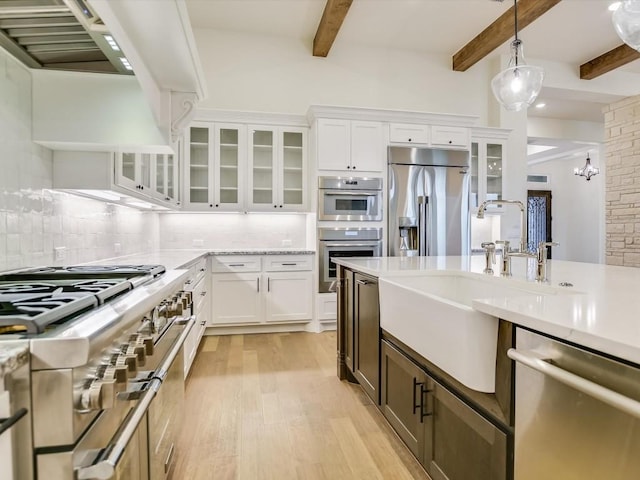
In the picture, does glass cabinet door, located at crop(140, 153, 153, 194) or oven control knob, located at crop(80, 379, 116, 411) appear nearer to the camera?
oven control knob, located at crop(80, 379, 116, 411)

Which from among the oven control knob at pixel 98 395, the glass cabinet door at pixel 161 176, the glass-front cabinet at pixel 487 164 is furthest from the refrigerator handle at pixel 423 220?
the oven control knob at pixel 98 395

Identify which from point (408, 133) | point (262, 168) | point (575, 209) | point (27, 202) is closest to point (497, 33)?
point (408, 133)

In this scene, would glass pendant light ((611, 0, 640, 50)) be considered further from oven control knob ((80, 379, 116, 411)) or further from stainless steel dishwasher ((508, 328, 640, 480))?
oven control knob ((80, 379, 116, 411))

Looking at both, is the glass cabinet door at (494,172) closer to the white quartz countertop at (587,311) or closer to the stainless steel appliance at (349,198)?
the stainless steel appliance at (349,198)

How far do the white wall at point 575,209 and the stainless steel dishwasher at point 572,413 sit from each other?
8814mm

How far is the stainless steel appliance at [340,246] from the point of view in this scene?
4074 mm

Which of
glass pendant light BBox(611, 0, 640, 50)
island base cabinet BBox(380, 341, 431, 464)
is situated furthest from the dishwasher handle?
glass pendant light BBox(611, 0, 640, 50)

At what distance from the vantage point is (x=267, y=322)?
3.99m

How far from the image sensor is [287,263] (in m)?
4.04

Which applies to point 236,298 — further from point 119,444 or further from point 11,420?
point 11,420

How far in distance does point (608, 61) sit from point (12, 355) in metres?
6.77

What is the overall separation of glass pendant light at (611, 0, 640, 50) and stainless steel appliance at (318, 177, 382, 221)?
2.58 meters

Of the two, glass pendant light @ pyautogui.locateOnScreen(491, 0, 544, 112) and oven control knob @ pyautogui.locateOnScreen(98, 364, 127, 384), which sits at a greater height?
glass pendant light @ pyautogui.locateOnScreen(491, 0, 544, 112)

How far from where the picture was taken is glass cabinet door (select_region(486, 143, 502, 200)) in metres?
4.94
